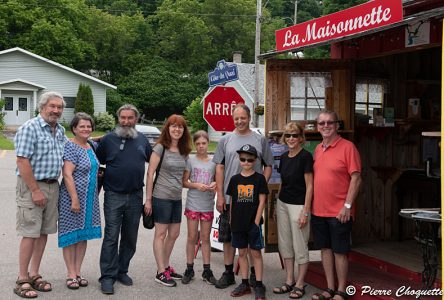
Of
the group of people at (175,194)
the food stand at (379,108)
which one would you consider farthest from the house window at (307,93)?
the group of people at (175,194)

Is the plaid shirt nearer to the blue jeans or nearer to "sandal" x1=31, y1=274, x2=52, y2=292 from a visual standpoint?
the blue jeans

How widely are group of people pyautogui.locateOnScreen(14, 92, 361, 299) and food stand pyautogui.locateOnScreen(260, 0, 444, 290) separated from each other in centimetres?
115

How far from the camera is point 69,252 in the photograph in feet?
20.6

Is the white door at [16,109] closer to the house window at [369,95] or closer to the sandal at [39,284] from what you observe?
the house window at [369,95]

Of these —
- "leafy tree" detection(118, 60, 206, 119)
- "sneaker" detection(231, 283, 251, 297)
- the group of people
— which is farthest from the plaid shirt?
"leafy tree" detection(118, 60, 206, 119)

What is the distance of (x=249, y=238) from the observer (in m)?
6.18

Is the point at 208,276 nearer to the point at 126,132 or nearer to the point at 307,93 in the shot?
the point at 126,132

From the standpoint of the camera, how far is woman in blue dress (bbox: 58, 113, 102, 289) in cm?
611

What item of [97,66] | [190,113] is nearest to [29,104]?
[190,113]

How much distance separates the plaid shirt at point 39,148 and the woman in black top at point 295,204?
93.2 inches

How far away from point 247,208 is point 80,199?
1766 millimetres

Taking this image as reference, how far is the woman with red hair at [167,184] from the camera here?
645 cm

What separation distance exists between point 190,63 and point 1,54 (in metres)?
22.6

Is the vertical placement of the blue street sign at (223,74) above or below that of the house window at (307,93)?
above
